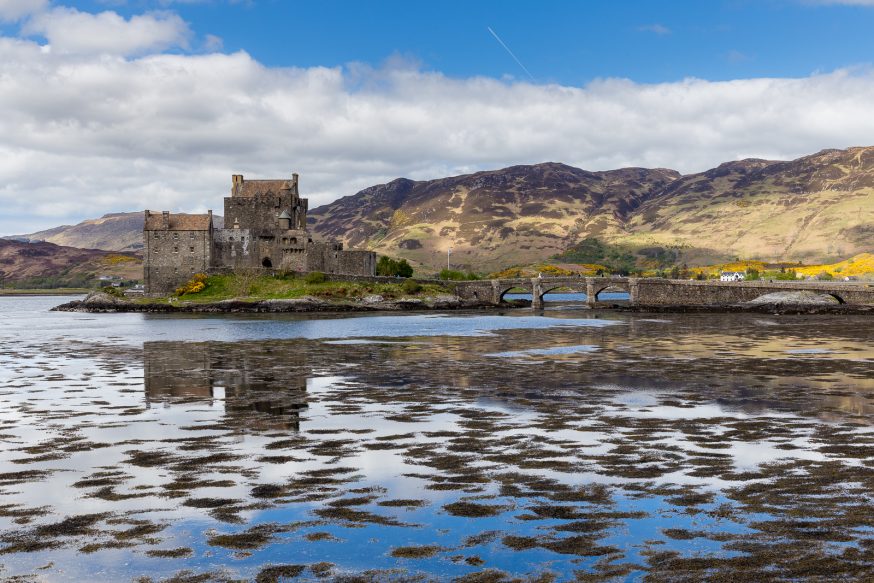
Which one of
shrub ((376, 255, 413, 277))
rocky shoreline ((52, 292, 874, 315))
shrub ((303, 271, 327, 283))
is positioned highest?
shrub ((376, 255, 413, 277))

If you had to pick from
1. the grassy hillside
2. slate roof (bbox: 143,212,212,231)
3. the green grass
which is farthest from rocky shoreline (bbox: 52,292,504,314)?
slate roof (bbox: 143,212,212,231)

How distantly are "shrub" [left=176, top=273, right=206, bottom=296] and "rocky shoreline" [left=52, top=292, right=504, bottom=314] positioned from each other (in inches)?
200

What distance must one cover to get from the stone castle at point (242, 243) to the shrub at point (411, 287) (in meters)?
10.8

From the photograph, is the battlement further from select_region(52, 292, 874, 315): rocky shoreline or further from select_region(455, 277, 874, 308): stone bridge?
select_region(455, 277, 874, 308): stone bridge

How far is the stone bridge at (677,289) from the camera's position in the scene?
127 meters

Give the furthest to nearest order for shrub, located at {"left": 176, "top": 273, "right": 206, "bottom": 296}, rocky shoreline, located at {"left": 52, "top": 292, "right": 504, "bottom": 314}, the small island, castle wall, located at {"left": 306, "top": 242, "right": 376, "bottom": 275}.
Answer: castle wall, located at {"left": 306, "top": 242, "right": 376, "bottom": 275}
shrub, located at {"left": 176, "top": 273, "right": 206, "bottom": 296}
the small island
rocky shoreline, located at {"left": 52, "top": 292, "right": 504, "bottom": 314}

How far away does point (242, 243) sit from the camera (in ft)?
493

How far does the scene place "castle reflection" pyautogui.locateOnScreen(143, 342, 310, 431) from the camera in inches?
1083

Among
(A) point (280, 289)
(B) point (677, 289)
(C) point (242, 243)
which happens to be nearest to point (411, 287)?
(A) point (280, 289)

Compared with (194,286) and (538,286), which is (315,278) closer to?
(194,286)

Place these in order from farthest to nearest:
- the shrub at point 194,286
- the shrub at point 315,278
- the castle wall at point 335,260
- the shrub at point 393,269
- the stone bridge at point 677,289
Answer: the shrub at point 393,269 < the castle wall at point 335,260 < the shrub at point 315,278 < the shrub at point 194,286 < the stone bridge at point 677,289

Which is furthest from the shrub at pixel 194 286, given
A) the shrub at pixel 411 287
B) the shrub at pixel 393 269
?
the shrub at pixel 393 269

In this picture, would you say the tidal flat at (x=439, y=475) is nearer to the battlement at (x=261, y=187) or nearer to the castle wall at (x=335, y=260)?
the castle wall at (x=335, y=260)

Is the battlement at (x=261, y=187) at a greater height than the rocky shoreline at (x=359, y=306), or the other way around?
the battlement at (x=261, y=187)
